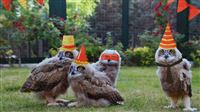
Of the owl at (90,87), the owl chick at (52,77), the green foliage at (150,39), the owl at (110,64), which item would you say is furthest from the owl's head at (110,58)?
the green foliage at (150,39)

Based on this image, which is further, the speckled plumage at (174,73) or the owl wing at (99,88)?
the owl wing at (99,88)

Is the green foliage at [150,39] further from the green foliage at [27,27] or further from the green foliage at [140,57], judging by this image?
the green foliage at [27,27]

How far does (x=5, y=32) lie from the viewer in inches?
398

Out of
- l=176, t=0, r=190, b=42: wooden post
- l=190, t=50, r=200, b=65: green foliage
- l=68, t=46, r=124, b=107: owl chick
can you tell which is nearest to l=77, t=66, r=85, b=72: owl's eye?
l=68, t=46, r=124, b=107: owl chick

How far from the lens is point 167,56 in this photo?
4.63 meters

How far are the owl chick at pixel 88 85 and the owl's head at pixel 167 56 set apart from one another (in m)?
0.58

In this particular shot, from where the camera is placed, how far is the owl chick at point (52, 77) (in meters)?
4.89

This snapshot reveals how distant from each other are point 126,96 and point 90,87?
1.10m

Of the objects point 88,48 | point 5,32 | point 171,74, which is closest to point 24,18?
point 5,32

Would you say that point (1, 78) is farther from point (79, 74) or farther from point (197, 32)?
point (197, 32)

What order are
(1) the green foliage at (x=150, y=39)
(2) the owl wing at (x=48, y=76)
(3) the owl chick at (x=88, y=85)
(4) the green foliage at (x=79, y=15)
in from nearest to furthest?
(3) the owl chick at (x=88, y=85) < (2) the owl wing at (x=48, y=76) < (4) the green foliage at (x=79, y=15) < (1) the green foliage at (x=150, y=39)

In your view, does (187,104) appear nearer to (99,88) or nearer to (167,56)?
(167,56)

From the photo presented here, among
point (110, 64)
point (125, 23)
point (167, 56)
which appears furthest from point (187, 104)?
point (125, 23)

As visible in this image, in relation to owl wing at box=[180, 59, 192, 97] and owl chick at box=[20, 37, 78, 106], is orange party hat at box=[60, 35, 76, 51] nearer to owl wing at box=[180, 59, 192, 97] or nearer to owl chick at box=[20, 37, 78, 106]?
owl chick at box=[20, 37, 78, 106]
